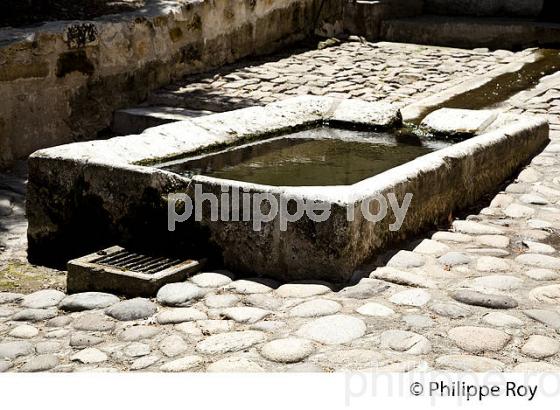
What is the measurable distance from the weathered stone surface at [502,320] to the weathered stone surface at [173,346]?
3.88ft

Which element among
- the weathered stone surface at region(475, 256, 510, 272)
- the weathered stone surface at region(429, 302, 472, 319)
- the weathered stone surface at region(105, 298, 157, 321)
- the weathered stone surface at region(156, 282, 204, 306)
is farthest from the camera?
the weathered stone surface at region(475, 256, 510, 272)

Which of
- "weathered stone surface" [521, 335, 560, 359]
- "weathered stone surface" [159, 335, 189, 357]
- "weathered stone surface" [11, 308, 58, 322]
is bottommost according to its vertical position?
"weathered stone surface" [11, 308, 58, 322]

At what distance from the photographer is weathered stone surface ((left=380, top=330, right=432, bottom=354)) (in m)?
3.40

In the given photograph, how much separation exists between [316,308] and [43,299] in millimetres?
1359

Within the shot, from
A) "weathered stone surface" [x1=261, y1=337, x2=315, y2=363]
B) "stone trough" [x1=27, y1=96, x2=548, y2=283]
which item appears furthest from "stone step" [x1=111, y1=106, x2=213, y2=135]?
"weathered stone surface" [x1=261, y1=337, x2=315, y2=363]

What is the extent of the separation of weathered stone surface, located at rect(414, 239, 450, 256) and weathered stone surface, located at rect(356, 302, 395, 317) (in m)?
0.76

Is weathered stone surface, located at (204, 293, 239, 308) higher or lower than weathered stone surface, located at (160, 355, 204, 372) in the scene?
lower

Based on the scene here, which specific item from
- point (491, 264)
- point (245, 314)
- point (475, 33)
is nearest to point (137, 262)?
point (245, 314)

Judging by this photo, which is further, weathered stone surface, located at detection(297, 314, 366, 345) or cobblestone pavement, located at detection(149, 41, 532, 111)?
cobblestone pavement, located at detection(149, 41, 532, 111)

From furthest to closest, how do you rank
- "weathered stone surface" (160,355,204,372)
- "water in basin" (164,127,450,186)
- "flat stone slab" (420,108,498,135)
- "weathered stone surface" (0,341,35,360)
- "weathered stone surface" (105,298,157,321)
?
1. "flat stone slab" (420,108,498,135)
2. "water in basin" (164,127,450,186)
3. "weathered stone surface" (105,298,157,321)
4. "weathered stone surface" (0,341,35,360)
5. "weathered stone surface" (160,355,204,372)

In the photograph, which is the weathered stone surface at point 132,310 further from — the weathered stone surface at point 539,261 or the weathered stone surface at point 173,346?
the weathered stone surface at point 539,261

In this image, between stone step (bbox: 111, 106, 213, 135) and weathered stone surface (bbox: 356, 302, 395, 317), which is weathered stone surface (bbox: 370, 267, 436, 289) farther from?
stone step (bbox: 111, 106, 213, 135)

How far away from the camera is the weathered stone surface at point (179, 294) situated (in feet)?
13.4

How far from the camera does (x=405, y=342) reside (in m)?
3.46
